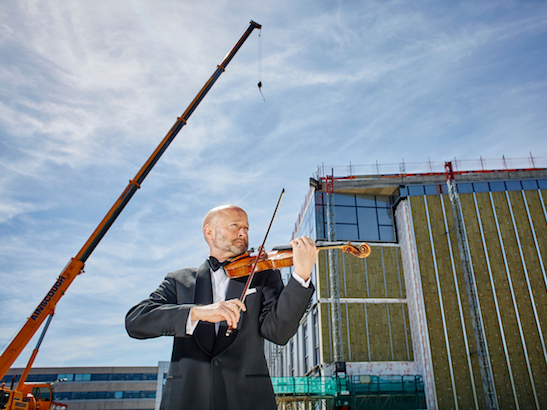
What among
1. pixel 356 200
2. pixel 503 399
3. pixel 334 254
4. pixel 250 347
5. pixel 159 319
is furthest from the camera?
pixel 356 200

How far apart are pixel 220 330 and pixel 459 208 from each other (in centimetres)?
3804

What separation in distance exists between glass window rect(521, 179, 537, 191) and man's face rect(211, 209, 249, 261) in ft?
141

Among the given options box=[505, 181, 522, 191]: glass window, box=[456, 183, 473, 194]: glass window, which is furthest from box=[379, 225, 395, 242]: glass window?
box=[505, 181, 522, 191]: glass window

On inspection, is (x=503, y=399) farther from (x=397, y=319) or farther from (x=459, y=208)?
(x=459, y=208)

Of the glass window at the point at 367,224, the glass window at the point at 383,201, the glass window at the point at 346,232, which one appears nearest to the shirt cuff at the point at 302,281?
the glass window at the point at 346,232

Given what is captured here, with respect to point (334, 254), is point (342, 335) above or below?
below

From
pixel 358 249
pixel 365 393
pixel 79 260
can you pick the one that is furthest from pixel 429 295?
pixel 358 249

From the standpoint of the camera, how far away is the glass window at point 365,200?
4178 centimetres

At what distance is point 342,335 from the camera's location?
36.0 meters

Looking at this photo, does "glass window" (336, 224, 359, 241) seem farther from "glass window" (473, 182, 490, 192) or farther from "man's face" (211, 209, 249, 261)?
"man's face" (211, 209, 249, 261)

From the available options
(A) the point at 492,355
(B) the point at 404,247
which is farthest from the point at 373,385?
(B) the point at 404,247

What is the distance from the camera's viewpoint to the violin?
11.4ft

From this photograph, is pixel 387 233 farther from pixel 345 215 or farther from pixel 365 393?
pixel 365 393

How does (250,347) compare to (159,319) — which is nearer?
(159,319)
